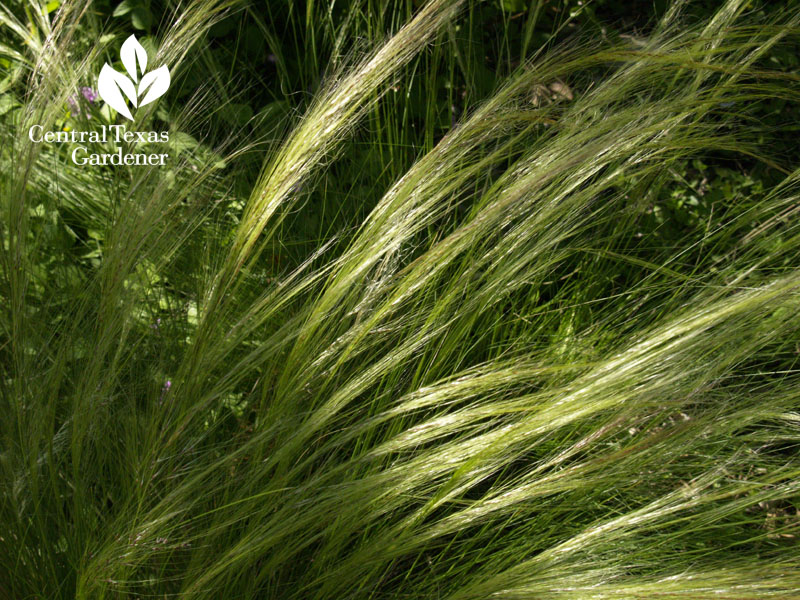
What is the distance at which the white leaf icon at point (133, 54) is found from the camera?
4.94ft

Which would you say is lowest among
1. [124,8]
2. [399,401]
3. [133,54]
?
[399,401]

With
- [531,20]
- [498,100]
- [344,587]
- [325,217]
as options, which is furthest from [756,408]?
[325,217]

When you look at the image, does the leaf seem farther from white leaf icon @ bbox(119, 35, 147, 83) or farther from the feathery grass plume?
the feathery grass plume

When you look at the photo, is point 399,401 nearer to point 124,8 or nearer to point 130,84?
point 130,84

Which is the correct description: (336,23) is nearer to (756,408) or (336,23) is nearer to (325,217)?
(325,217)

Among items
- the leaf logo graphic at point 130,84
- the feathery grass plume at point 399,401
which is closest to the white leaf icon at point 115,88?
the leaf logo graphic at point 130,84

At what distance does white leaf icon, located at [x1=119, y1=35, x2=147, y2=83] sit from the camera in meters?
1.51

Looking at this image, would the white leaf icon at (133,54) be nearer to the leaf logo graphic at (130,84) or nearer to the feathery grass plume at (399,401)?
the leaf logo graphic at (130,84)

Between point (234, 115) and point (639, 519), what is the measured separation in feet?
3.94

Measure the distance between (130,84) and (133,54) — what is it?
0.55 ft

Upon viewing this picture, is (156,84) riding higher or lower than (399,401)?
A: higher

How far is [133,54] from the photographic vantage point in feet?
5.12

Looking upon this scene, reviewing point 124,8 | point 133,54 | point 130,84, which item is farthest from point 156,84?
point 124,8

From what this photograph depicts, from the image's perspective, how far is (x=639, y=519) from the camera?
89cm
